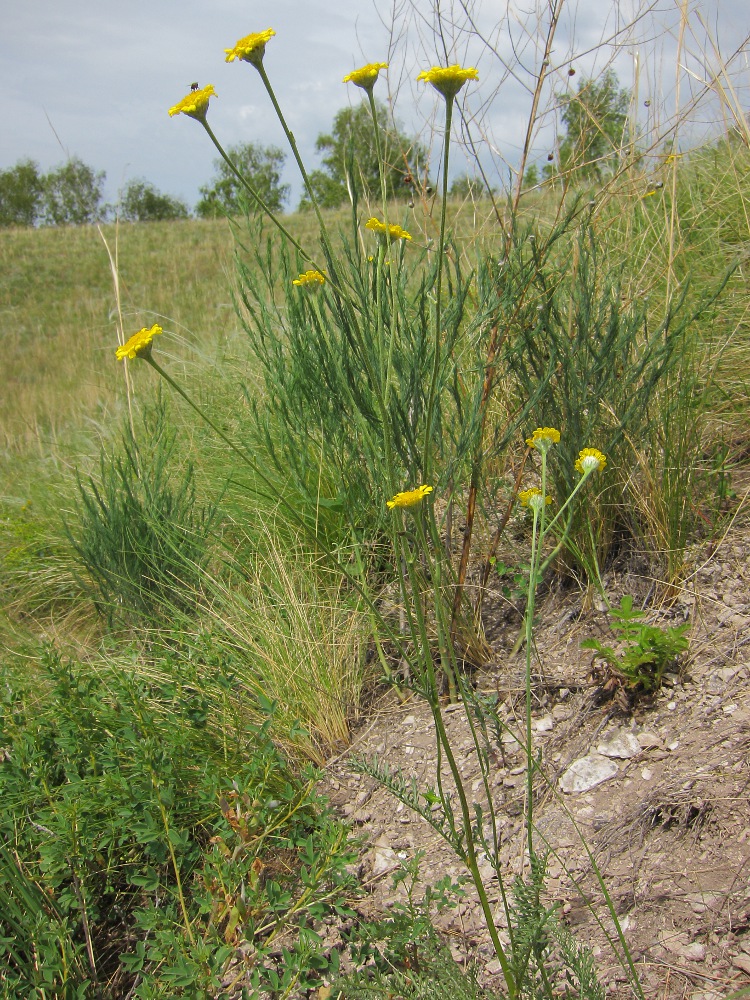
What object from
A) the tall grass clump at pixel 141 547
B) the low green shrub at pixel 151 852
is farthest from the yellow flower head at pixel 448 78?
the tall grass clump at pixel 141 547

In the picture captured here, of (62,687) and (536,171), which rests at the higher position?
(536,171)

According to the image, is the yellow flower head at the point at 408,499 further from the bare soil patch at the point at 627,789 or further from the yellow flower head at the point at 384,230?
the yellow flower head at the point at 384,230

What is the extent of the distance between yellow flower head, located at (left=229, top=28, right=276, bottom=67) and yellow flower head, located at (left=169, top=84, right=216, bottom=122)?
88 millimetres

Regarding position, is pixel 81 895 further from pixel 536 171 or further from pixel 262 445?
pixel 536 171

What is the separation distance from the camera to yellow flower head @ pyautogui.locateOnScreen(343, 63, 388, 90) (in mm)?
1165

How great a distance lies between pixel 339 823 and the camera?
1.46m

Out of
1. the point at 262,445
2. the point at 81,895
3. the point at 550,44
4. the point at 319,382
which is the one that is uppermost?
the point at 550,44

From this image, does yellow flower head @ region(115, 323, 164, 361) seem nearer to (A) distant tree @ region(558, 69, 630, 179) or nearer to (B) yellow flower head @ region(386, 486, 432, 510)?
(B) yellow flower head @ region(386, 486, 432, 510)

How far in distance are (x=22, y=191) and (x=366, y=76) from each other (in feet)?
151

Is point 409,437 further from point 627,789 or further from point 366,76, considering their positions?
point 627,789

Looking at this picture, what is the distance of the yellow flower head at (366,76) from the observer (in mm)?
1165

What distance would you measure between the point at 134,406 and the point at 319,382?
2979 mm

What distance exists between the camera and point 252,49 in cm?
111

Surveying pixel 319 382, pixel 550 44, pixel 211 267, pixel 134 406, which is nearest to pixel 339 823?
pixel 319 382
